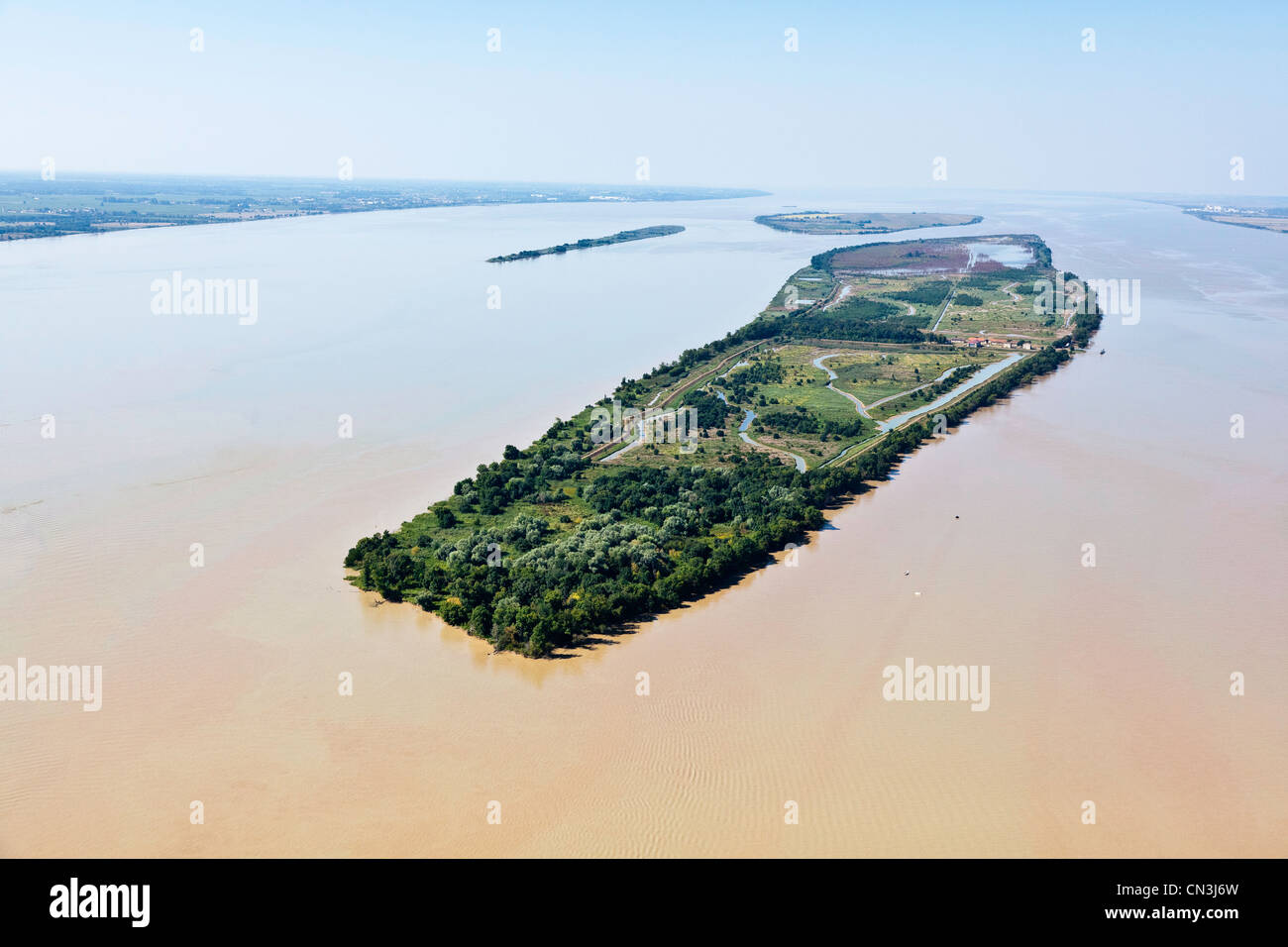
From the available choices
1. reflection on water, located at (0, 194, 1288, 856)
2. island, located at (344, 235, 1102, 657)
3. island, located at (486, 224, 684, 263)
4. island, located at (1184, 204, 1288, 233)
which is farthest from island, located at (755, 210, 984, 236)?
reflection on water, located at (0, 194, 1288, 856)

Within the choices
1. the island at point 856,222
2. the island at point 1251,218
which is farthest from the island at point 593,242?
the island at point 1251,218

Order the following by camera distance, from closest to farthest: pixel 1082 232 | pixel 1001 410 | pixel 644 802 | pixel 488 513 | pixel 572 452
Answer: pixel 644 802 < pixel 488 513 < pixel 572 452 < pixel 1001 410 < pixel 1082 232

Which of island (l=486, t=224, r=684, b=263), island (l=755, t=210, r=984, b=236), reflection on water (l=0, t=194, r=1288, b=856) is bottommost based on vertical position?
reflection on water (l=0, t=194, r=1288, b=856)

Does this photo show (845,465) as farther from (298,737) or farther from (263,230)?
(263,230)

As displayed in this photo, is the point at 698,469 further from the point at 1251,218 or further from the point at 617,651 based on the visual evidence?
Answer: the point at 1251,218

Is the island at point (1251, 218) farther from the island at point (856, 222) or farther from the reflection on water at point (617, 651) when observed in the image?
the reflection on water at point (617, 651)

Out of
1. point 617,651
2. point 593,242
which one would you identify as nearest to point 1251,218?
point 593,242

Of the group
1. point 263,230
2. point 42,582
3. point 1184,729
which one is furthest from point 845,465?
point 263,230

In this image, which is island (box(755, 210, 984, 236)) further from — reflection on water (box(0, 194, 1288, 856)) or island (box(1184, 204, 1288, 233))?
reflection on water (box(0, 194, 1288, 856))
